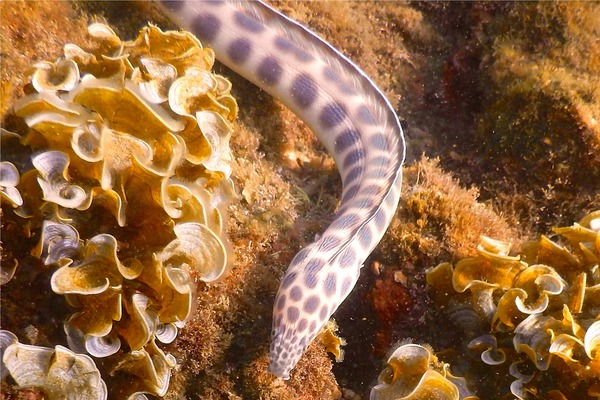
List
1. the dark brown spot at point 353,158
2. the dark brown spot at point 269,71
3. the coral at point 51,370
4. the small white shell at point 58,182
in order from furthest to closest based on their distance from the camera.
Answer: the dark brown spot at point 269,71, the dark brown spot at point 353,158, the small white shell at point 58,182, the coral at point 51,370

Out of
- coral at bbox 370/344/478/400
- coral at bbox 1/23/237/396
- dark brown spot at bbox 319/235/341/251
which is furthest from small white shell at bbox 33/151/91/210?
coral at bbox 370/344/478/400

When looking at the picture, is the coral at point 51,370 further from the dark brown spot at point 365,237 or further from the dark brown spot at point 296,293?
the dark brown spot at point 365,237

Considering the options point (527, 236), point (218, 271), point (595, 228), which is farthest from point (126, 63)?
point (527, 236)

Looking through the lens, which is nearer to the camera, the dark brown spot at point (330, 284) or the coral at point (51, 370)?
the coral at point (51, 370)

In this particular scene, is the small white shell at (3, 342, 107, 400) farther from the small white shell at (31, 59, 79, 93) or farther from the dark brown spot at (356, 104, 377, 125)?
the dark brown spot at (356, 104, 377, 125)

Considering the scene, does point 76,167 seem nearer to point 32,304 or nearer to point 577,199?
point 32,304

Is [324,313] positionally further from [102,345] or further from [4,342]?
[4,342]

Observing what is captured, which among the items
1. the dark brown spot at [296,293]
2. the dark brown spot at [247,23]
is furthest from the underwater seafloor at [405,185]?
the dark brown spot at [247,23]
